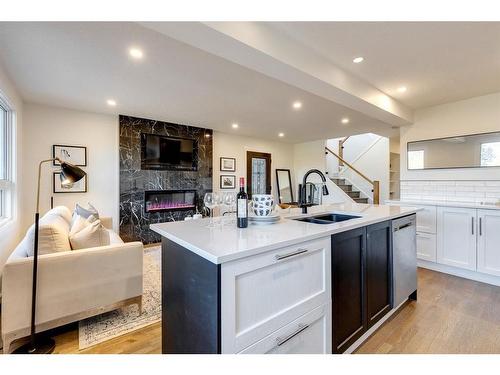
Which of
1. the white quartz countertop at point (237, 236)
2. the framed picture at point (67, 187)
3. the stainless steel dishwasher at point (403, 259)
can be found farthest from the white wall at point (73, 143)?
the stainless steel dishwasher at point (403, 259)

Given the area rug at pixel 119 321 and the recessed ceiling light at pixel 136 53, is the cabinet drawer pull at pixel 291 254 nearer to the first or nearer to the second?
the area rug at pixel 119 321

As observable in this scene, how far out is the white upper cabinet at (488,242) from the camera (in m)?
2.68

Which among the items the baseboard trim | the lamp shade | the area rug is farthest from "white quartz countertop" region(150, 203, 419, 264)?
the baseboard trim

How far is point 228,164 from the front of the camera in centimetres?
584

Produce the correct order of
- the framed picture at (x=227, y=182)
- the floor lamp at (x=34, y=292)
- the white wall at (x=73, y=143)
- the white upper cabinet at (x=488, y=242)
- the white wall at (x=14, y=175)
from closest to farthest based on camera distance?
1. the floor lamp at (x=34, y=292)
2. the white wall at (x=14, y=175)
3. the white upper cabinet at (x=488, y=242)
4. the white wall at (x=73, y=143)
5. the framed picture at (x=227, y=182)

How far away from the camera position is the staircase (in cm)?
662

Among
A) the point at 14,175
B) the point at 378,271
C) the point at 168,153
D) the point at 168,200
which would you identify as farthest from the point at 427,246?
the point at 14,175

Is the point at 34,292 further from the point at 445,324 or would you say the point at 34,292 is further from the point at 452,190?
the point at 452,190

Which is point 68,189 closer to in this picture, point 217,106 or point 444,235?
point 217,106

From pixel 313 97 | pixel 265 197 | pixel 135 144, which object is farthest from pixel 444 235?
pixel 135 144

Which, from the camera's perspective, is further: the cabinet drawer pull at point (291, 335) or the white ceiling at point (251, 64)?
the white ceiling at point (251, 64)

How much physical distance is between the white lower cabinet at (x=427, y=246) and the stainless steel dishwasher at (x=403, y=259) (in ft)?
3.68

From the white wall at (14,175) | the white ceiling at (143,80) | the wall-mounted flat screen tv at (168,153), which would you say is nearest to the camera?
the white ceiling at (143,80)

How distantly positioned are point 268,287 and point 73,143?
427 centimetres
